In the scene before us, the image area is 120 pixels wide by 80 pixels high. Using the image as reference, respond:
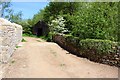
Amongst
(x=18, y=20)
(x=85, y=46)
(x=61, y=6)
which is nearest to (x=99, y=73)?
(x=85, y=46)

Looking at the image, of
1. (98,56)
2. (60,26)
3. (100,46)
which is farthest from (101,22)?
(60,26)

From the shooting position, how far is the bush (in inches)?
534

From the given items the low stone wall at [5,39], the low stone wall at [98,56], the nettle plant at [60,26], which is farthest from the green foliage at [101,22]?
the nettle plant at [60,26]

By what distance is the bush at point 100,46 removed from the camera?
1357 centimetres

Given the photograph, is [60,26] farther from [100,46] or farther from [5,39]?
[5,39]

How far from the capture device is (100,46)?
1421 centimetres

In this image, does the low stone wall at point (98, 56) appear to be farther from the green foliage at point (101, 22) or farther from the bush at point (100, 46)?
the green foliage at point (101, 22)

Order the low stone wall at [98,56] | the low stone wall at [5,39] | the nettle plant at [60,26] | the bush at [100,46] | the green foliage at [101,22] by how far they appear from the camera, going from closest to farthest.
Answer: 1. the low stone wall at [5,39]
2. the low stone wall at [98,56]
3. the bush at [100,46]
4. the green foliage at [101,22]
5. the nettle plant at [60,26]

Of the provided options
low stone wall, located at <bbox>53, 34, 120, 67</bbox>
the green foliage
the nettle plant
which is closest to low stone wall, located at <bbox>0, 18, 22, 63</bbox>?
low stone wall, located at <bbox>53, 34, 120, 67</bbox>

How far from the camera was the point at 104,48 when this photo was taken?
45.6 ft

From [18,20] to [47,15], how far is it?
36.7 ft

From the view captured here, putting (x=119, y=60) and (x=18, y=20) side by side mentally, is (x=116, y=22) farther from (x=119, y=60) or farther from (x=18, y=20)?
(x=18, y=20)

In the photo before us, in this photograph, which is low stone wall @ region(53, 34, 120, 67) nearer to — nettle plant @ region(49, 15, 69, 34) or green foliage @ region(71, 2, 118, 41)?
green foliage @ region(71, 2, 118, 41)

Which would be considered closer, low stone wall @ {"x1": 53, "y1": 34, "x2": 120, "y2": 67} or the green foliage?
low stone wall @ {"x1": 53, "y1": 34, "x2": 120, "y2": 67}
